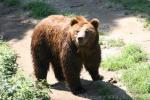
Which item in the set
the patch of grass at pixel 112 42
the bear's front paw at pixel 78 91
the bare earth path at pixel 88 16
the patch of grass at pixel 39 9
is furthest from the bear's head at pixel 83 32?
the patch of grass at pixel 39 9

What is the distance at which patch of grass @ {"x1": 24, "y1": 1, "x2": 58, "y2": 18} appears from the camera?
1284 cm

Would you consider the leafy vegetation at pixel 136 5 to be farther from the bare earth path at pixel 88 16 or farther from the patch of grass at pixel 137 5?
the bare earth path at pixel 88 16

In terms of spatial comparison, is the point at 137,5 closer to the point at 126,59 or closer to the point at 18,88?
the point at 126,59

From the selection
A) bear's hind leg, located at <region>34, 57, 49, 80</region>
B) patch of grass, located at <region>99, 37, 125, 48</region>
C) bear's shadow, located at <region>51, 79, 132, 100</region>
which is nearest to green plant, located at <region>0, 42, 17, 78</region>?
bear's hind leg, located at <region>34, 57, 49, 80</region>

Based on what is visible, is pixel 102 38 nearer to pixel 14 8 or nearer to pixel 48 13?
pixel 48 13

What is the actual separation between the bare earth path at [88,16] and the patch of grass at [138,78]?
0.47 feet

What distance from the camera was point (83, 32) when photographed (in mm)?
7883

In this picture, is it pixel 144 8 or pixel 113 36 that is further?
pixel 144 8

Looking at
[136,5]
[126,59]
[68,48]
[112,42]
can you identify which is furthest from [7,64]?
[136,5]

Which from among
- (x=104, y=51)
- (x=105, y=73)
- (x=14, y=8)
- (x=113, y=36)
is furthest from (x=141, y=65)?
(x=14, y=8)

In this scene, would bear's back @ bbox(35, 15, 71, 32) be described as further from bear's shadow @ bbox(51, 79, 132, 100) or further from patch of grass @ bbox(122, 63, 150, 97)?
patch of grass @ bbox(122, 63, 150, 97)

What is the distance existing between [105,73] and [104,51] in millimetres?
1149

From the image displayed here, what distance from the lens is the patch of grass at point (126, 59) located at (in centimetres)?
928

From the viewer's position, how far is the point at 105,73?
9.20 metres
